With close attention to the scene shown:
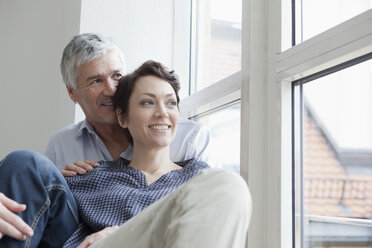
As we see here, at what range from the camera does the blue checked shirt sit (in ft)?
4.59

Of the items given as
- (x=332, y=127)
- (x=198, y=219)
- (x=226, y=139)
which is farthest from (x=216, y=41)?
(x=198, y=219)

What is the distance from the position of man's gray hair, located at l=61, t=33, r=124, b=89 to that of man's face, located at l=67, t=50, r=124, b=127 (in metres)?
0.02

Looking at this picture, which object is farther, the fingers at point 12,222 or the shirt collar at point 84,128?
the shirt collar at point 84,128

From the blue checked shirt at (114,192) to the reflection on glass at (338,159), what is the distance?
1.28 ft

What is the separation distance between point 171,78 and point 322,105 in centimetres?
55

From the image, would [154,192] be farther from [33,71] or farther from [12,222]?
[33,71]

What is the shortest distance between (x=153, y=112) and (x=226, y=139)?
40 centimetres

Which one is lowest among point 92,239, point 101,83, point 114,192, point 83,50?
point 92,239

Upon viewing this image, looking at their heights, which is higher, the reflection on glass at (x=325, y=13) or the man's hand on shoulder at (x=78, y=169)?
the reflection on glass at (x=325, y=13)

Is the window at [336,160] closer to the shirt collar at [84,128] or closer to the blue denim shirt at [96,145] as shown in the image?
the blue denim shirt at [96,145]

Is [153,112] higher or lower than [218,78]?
lower

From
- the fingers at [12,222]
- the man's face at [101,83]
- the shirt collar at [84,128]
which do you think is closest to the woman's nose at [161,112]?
the man's face at [101,83]

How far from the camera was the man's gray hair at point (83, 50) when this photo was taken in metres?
1.90

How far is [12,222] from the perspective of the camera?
111 cm
